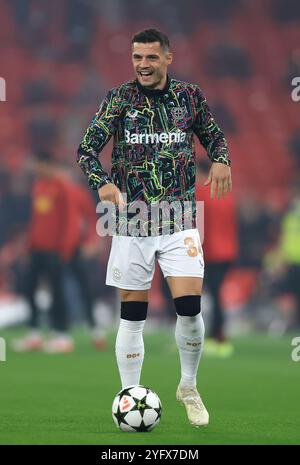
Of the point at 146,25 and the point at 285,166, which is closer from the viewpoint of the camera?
the point at 285,166

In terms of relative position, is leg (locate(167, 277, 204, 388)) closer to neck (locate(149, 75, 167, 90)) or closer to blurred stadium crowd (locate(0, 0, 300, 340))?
neck (locate(149, 75, 167, 90))

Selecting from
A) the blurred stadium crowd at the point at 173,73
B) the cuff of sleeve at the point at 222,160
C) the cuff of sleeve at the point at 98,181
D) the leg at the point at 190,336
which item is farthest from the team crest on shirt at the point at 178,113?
the blurred stadium crowd at the point at 173,73

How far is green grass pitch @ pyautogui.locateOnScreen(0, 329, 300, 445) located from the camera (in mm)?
5574

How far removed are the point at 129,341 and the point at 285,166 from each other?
1408 centimetres

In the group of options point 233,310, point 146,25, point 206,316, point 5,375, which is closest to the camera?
point 5,375

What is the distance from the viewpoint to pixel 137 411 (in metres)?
5.66

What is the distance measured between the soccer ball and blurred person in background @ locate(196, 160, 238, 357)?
19.5 feet

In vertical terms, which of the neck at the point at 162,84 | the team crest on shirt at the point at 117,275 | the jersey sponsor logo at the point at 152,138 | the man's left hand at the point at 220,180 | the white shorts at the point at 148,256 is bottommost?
the team crest on shirt at the point at 117,275

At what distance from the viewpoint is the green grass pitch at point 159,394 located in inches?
219

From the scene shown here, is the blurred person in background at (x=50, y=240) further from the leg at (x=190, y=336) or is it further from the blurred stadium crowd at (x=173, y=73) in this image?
the leg at (x=190, y=336)

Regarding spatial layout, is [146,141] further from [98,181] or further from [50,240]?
[50,240]

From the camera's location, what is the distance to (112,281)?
244 inches
